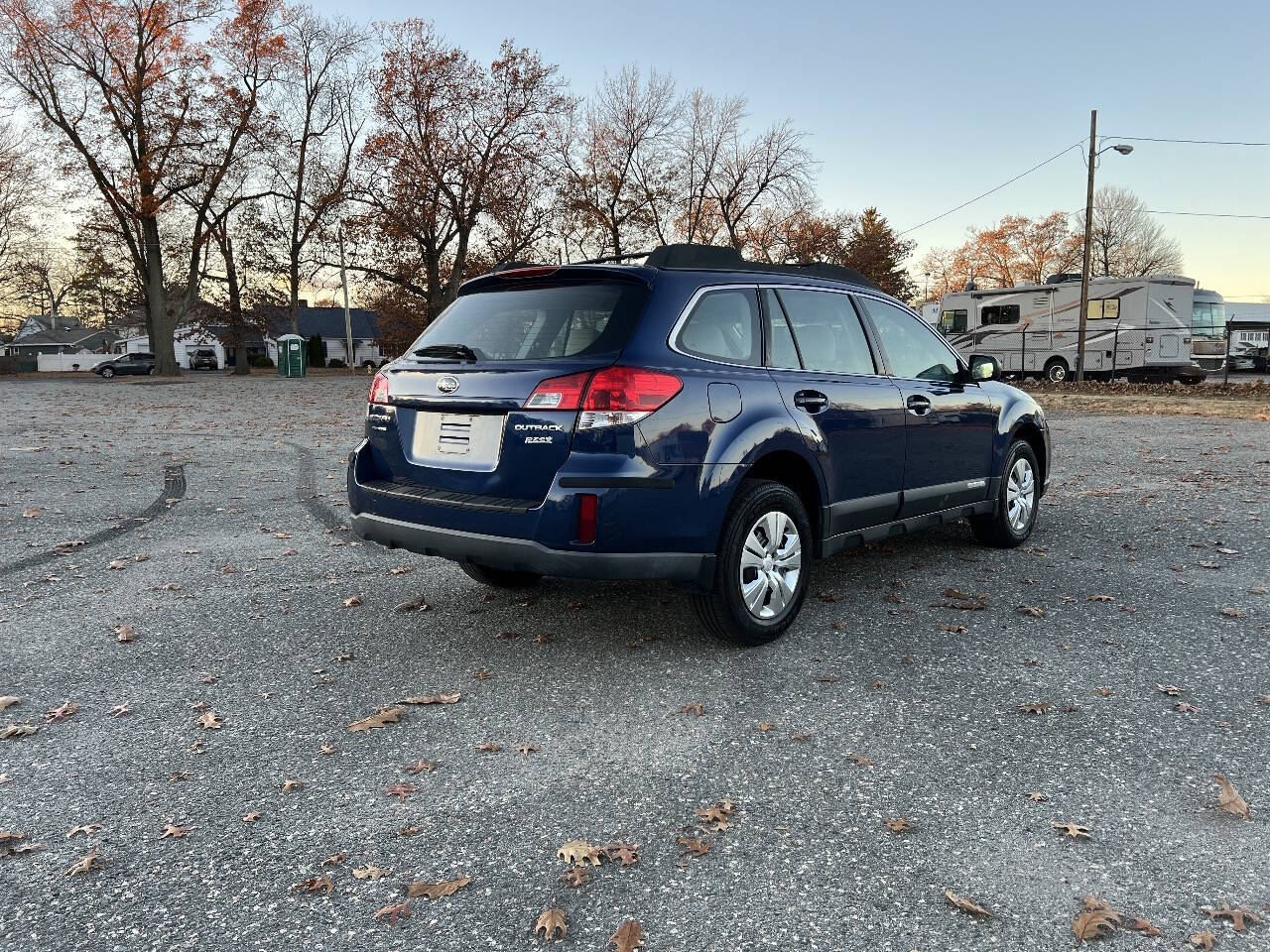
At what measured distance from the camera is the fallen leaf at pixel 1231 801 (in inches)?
116

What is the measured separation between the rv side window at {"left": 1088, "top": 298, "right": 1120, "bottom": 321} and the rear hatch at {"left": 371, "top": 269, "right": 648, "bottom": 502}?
27984mm

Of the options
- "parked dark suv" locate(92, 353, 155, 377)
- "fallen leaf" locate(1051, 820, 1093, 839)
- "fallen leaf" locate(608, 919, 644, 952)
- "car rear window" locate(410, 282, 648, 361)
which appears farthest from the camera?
"parked dark suv" locate(92, 353, 155, 377)

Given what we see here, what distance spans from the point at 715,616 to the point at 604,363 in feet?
4.32

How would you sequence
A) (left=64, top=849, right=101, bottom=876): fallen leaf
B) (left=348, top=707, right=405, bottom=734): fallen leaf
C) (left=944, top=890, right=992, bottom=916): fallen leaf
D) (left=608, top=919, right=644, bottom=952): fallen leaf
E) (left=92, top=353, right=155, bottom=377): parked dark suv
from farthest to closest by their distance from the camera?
1. (left=92, top=353, right=155, bottom=377): parked dark suv
2. (left=348, top=707, right=405, bottom=734): fallen leaf
3. (left=64, top=849, right=101, bottom=876): fallen leaf
4. (left=944, top=890, right=992, bottom=916): fallen leaf
5. (left=608, top=919, right=644, bottom=952): fallen leaf

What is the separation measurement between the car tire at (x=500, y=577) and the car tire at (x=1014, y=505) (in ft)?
10.6

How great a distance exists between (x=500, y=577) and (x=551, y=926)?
331 centimetres

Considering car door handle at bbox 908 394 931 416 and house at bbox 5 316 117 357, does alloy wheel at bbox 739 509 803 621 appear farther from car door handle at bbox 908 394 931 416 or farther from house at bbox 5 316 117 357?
house at bbox 5 316 117 357

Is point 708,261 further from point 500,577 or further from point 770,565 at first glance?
point 500,577

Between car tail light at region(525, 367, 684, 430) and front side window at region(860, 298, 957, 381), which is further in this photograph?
front side window at region(860, 298, 957, 381)

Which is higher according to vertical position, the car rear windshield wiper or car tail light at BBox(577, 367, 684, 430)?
the car rear windshield wiper

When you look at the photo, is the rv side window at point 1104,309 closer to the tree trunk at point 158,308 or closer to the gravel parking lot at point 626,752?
the gravel parking lot at point 626,752

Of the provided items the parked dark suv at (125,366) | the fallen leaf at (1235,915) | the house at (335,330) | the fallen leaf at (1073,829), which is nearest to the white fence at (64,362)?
the house at (335,330)

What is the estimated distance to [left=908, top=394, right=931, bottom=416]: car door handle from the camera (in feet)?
18.1

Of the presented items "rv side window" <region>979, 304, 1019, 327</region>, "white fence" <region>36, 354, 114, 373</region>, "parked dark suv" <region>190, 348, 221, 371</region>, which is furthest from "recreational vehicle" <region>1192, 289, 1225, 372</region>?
"white fence" <region>36, 354, 114, 373</region>
